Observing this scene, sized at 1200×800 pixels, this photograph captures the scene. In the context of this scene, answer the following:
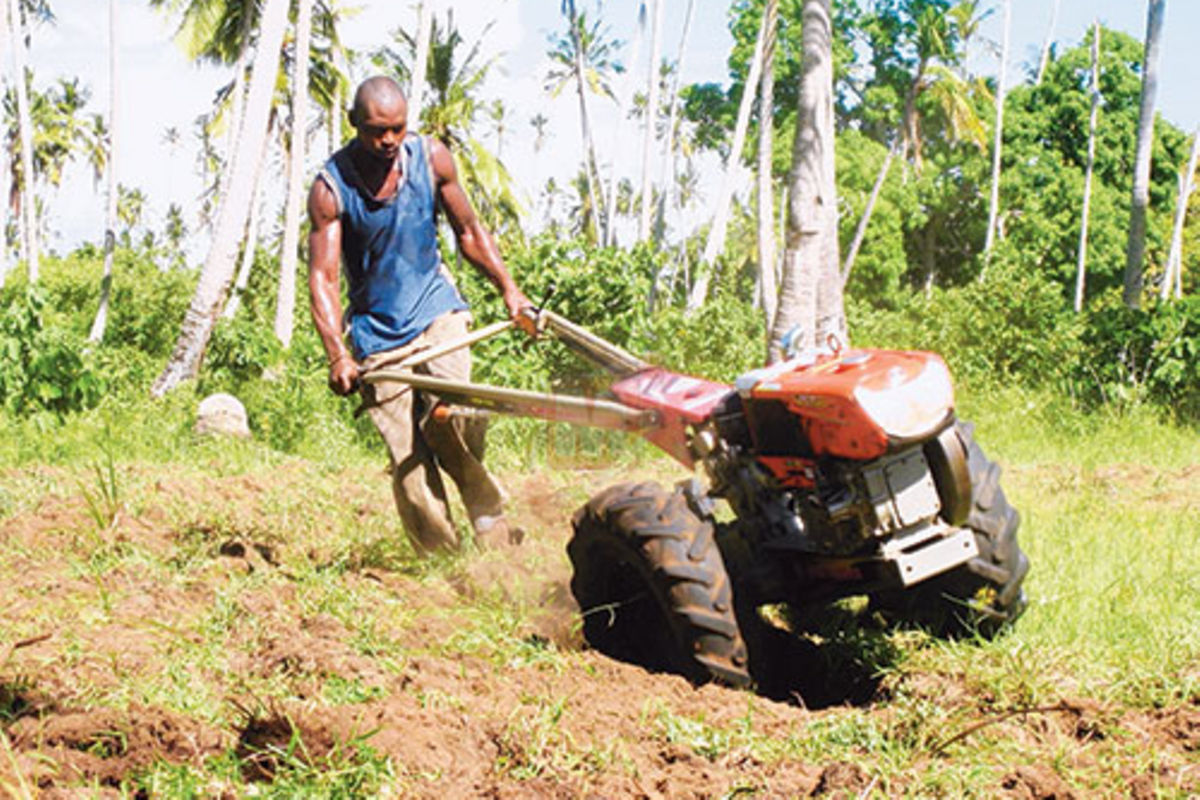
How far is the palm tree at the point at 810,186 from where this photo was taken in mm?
9633

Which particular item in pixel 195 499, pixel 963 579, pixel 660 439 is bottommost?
pixel 195 499

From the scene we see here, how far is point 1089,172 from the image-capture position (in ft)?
113

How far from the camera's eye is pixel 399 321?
5.80 meters

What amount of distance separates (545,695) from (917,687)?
117 centimetres

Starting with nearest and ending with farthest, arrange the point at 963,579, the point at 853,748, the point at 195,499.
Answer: the point at 853,748, the point at 963,579, the point at 195,499

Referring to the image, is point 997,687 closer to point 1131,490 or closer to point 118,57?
point 1131,490

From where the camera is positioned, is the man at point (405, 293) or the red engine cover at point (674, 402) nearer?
the red engine cover at point (674, 402)

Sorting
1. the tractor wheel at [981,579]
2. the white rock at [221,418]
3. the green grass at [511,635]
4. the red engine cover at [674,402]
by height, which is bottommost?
the white rock at [221,418]

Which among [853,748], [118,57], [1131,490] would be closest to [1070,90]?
[118,57]

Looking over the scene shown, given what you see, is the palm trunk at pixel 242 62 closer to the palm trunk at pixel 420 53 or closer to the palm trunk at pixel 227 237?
the palm trunk at pixel 420 53

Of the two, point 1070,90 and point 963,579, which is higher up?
point 1070,90

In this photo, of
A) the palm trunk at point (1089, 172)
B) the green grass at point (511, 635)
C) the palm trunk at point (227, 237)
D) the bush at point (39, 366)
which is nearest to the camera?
the green grass at point (511, 635)

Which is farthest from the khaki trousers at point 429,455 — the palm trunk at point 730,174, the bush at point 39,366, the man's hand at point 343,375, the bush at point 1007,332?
the palm trunk at point 730,174

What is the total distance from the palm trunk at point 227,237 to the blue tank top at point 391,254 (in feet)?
29.2
